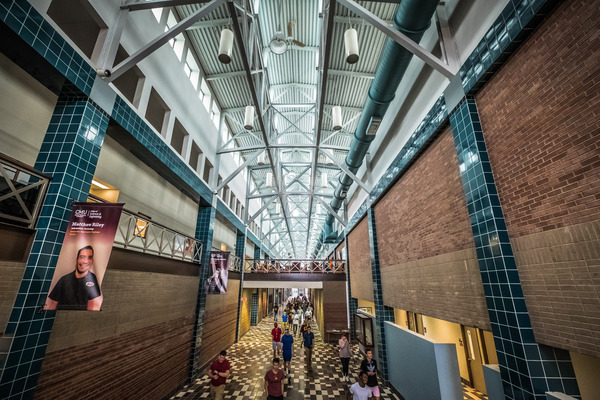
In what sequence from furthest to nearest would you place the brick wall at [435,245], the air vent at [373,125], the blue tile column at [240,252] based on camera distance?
the blue tile column at [240,252] → the air vent at [373,125] → the brick wall at [435,245]

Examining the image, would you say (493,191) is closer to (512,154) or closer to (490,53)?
(512,154)

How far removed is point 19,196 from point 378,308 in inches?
417

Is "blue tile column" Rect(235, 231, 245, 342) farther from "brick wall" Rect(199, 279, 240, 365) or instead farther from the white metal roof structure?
the white metal roof structure

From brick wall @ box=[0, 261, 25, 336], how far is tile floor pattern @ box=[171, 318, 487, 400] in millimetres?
6174

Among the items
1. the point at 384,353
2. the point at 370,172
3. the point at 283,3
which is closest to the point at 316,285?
the point at 384,353

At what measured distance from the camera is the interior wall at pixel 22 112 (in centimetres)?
433

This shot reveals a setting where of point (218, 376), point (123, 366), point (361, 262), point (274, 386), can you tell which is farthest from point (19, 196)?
point (361, 262)

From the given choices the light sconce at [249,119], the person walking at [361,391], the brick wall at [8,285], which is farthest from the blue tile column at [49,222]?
the person walking at [361,391]

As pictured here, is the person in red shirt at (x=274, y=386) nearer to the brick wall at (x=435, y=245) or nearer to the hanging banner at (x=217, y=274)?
the brick wall at (x=435, y=245)

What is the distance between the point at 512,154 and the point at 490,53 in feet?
6.02

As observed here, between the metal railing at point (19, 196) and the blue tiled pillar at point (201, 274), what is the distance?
6.96 m

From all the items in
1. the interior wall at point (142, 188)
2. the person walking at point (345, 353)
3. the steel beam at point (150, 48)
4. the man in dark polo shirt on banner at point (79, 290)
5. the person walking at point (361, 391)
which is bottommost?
the person walking at point (345, 353)

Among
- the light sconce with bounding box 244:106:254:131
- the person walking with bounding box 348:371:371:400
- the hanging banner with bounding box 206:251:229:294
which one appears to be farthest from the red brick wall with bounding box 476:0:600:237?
the hanging banner with bounding box 206:251:229:294

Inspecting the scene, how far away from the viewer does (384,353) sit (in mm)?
9359
